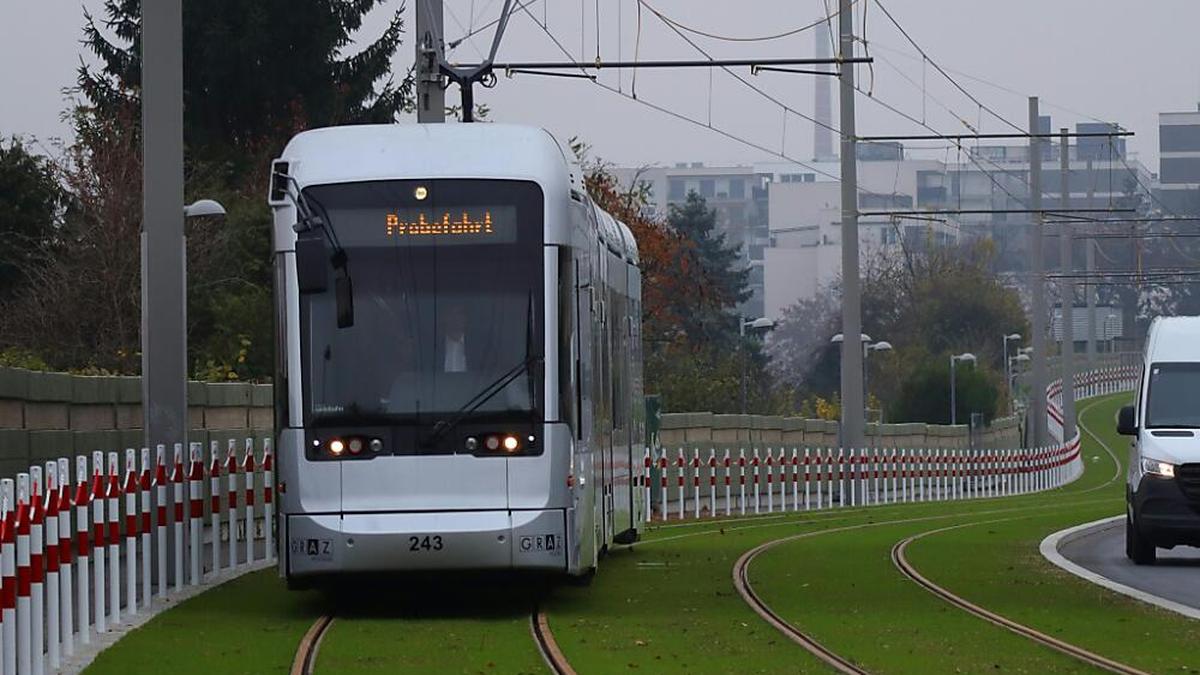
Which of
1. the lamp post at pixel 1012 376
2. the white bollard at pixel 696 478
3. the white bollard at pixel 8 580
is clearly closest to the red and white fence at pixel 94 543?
the white bollard at pixel 8 580

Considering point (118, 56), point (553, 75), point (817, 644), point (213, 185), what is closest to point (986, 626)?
point (817, 644)

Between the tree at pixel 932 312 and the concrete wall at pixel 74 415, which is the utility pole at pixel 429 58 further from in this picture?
the tree at pixel 932 312

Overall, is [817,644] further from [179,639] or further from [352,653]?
[179,639]

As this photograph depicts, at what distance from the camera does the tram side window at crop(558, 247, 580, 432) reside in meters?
17.9

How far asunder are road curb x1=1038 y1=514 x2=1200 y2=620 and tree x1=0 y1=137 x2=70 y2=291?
830 inches

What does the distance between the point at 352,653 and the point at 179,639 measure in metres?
1.40

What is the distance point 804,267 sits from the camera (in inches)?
7840

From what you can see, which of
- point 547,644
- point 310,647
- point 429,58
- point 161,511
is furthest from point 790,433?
point 310,647

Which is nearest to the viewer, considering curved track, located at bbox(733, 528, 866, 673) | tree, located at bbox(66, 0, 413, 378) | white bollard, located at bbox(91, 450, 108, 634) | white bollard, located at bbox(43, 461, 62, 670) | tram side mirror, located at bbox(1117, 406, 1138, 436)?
curved track, located at bbox(733, 528, 866, 673)

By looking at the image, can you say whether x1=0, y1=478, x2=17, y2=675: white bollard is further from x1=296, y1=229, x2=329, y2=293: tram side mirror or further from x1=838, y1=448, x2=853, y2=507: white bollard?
x1=838, y1=448, x2=853, y2=507: white bollard

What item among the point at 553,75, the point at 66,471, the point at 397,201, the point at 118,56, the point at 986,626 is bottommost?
the point at 986,626

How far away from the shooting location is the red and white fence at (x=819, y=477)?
147ft

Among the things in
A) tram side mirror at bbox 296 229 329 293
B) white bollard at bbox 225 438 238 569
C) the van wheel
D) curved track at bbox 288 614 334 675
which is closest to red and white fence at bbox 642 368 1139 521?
the van wheel

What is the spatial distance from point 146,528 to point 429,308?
9.86 ft
